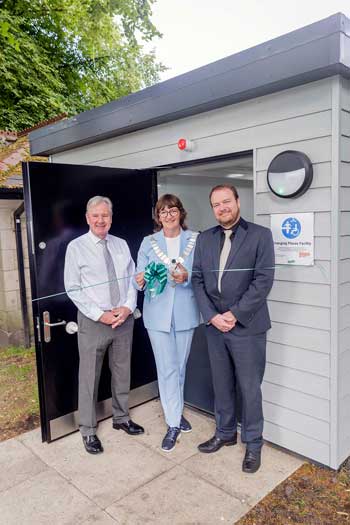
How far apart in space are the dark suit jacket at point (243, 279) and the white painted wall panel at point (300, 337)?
0.58 feet

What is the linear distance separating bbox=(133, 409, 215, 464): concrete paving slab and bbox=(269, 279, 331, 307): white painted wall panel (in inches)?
42.3

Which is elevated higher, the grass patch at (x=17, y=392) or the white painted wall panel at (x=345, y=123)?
the white painted wall panel at (x=345, y=123)

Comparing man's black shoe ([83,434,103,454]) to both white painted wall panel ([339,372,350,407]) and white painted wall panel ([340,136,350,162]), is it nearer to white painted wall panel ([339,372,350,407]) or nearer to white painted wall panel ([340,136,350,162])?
white painted wall panel ([339,372,350,407])

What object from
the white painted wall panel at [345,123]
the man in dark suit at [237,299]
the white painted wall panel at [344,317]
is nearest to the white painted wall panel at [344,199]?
the white painted wall panel at [345,123]

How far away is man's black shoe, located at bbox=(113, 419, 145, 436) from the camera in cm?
267

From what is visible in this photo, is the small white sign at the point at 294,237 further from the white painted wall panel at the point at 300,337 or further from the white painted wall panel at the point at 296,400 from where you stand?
the white painted wall panel at the point at 296,400

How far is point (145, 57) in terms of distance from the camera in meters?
13.8

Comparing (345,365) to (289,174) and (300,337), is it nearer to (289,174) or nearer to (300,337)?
(300,337)

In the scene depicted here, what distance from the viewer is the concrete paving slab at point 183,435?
244 centimetres

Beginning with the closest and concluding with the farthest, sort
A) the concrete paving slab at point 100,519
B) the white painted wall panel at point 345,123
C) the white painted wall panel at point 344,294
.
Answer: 1. the concrete paving slab at point 100,519
2. the white painted wall panel at point 345,123
3. the white painted wall panel at point 344,294

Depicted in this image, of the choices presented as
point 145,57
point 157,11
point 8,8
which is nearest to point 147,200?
point 8,8

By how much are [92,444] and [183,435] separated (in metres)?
0.61

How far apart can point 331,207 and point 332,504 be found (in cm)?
151

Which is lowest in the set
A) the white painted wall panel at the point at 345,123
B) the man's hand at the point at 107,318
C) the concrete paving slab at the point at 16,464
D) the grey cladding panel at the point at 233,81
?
the concrete paving slab at the point at 16,464
